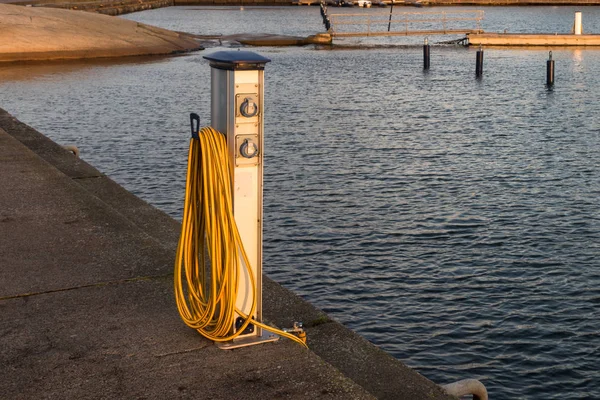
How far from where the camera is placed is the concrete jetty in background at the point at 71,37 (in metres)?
45.9

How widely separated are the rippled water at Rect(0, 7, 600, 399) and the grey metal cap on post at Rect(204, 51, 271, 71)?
5183mm

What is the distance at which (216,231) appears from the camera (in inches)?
229

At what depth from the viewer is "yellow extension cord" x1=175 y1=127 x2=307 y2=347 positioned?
573 centimetres

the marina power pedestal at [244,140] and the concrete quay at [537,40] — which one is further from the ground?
the concrete quay at [537,40]

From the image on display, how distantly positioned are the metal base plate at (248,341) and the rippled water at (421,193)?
4.21m

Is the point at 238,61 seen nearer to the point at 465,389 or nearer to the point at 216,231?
the point at 216,231

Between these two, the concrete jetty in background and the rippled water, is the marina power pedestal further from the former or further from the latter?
the concrete jetty in background

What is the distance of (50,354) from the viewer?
5.77m

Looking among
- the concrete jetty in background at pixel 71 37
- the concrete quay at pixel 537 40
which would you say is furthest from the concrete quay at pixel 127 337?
the concrete quay at pixel 537 40

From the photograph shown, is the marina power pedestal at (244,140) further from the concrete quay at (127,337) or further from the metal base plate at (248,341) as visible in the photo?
the concrete quay at (127,337)

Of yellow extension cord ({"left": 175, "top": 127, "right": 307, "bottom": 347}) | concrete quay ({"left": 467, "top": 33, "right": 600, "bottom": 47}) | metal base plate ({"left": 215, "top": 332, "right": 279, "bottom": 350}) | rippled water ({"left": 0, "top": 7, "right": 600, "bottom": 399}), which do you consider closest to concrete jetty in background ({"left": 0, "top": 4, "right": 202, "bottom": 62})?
rippled water ({"left": 0, "top": 7, "right": 600, "bottom": 399})

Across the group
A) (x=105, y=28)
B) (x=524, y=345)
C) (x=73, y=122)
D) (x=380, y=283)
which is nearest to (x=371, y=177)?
→ (x=380, y=283)

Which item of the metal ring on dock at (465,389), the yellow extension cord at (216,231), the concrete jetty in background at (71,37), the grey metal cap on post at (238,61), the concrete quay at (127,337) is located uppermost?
the concrete jetty in background at (71,37)

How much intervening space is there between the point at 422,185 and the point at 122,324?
517 inches
